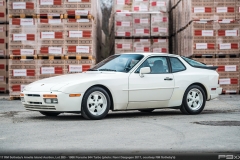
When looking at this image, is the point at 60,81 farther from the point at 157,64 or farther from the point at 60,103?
the point at 157,64

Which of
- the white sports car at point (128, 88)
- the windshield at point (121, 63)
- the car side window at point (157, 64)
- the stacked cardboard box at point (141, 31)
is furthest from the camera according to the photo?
the stacked cardboard box at point (141, 31)

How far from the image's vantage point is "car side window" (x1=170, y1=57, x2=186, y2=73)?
11585 mm

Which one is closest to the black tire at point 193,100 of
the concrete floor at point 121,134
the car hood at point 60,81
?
the concrete floor at point 121,134

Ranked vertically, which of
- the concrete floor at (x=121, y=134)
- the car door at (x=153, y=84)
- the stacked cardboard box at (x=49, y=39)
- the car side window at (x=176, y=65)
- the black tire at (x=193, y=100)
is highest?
the stacked cardboard box at (x=49, y=39)

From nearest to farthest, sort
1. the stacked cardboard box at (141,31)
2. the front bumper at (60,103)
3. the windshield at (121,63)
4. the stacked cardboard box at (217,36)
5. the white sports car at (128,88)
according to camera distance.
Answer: the front bumper at (60,103)
the white sports car at (128,88)
the windshield at (121,63)
the stacked cardboard box at (217,36)
the stacked cardboard box at (141,31)

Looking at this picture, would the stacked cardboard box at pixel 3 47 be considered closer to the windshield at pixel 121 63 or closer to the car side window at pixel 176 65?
the windshield at pixel 121 63

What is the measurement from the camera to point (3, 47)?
19.3 meters

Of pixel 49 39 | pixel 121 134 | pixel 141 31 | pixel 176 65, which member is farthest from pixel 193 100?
pixel 141 31

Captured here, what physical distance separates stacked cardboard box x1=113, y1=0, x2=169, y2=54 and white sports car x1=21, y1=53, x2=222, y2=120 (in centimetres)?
757

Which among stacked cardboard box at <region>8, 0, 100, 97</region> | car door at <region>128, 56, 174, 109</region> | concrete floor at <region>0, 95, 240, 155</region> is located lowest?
concrete floor at <region>0, 95, 240, 155</region>

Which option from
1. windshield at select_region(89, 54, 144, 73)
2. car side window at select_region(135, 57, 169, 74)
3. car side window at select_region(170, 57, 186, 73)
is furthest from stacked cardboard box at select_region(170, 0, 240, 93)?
windshield at select_region(89, 54, 144, 73)

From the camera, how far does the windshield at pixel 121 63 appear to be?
10922 mm

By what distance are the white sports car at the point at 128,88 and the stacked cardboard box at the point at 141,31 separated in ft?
24.8

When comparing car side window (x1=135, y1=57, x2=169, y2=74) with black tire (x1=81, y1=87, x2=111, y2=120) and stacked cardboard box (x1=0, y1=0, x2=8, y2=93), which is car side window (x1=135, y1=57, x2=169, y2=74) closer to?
black tire (x1=81, y1=87, x2=111, y2=120)
